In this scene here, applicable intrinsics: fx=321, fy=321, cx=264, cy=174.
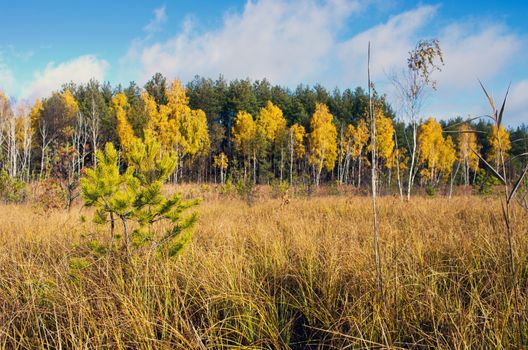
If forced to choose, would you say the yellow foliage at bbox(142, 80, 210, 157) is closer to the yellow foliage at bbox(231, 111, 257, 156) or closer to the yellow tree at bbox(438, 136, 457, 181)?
the yellow foliage at bbox(231, 111, 257, 156)

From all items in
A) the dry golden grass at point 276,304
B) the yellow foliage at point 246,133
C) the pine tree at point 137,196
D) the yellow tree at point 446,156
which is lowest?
the dry golden grass at point 276,304

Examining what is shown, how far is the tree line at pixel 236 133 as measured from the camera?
84.0ft

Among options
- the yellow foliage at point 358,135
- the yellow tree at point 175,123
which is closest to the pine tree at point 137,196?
the yellow tree at point 175,123

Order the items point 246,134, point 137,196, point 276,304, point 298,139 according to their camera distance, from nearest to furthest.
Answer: point 276,304 → point 137,196 → point 246,134 → point 298,139

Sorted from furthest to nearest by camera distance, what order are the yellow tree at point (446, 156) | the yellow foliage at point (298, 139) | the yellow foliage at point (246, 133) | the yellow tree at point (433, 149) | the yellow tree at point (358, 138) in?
the yellow tree at point (446, 156) < the yellow foliage at point (298, 139) < the yellow foliage at point (246, 133) < the yellow tree at point (433, 149) < the yellow tree at point (358, 138)

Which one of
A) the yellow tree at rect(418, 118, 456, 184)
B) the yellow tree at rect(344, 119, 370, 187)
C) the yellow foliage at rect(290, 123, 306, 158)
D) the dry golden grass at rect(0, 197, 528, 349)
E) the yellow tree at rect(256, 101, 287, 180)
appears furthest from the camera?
the yellow tree at rect(256, 101, 287, 180)

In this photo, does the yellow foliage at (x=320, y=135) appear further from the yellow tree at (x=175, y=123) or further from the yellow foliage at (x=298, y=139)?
the yellow tree at (x=175, y=123)

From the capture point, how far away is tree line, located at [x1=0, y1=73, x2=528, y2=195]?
2561 cm

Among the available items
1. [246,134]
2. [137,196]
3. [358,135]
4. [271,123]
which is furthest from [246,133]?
[137,196]

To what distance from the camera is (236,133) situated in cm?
3322

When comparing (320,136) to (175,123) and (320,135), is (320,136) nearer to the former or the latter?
(320,135)

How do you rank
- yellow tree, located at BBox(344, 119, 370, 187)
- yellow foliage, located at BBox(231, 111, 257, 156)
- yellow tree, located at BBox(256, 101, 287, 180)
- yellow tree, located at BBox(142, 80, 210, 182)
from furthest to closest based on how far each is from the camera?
yellow tree, located at BBox(256, 101, 287, 180)
yellow foliage, located at BBox(231, 111, 257, 156)
yellow tree, located at BBox(344, 119, 370, 187)
yellow tree, located at BBox(142, 80, 210, 182)

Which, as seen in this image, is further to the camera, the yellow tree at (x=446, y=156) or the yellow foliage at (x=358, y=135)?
the yellow tree at (x=446, y=156)

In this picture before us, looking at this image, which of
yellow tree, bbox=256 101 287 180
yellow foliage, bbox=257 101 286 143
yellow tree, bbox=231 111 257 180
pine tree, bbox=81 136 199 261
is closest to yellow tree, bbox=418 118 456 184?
yellow tree, bbox=256 101 287 180
